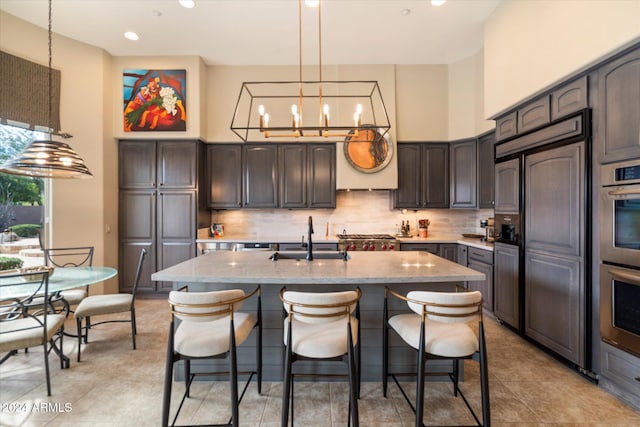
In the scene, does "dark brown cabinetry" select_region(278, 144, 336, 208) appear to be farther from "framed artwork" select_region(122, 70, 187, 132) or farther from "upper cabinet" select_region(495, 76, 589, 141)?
"upper cabinet" select_region(495, 76, 589, 141)

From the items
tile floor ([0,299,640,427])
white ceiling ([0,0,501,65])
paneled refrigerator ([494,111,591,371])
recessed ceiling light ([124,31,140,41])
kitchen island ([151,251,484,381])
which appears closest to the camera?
tile floor ([0,299,640,427])

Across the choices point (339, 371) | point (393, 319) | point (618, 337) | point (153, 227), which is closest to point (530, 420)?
point (618, 337)

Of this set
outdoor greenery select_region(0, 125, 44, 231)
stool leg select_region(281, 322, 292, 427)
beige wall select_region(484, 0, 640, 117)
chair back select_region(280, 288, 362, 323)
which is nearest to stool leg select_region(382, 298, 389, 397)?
chair back select_region(280, 288, 362, 323)

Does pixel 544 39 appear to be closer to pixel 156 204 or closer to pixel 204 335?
pixel 204 335

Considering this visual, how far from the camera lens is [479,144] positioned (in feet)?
14.0

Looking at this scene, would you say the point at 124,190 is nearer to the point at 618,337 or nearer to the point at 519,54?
the point at 519,54

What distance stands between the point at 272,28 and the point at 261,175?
6.80 ft

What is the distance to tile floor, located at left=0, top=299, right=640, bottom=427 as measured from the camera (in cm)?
187

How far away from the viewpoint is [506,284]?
125 inches

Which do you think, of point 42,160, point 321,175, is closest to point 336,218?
point 321,175

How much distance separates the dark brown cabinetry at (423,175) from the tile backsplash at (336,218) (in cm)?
34

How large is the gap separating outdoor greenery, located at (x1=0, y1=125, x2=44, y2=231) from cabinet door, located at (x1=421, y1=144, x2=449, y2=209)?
5492 millimetres

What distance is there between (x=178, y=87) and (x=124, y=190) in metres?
1.80

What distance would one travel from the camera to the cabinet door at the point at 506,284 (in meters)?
3.02
